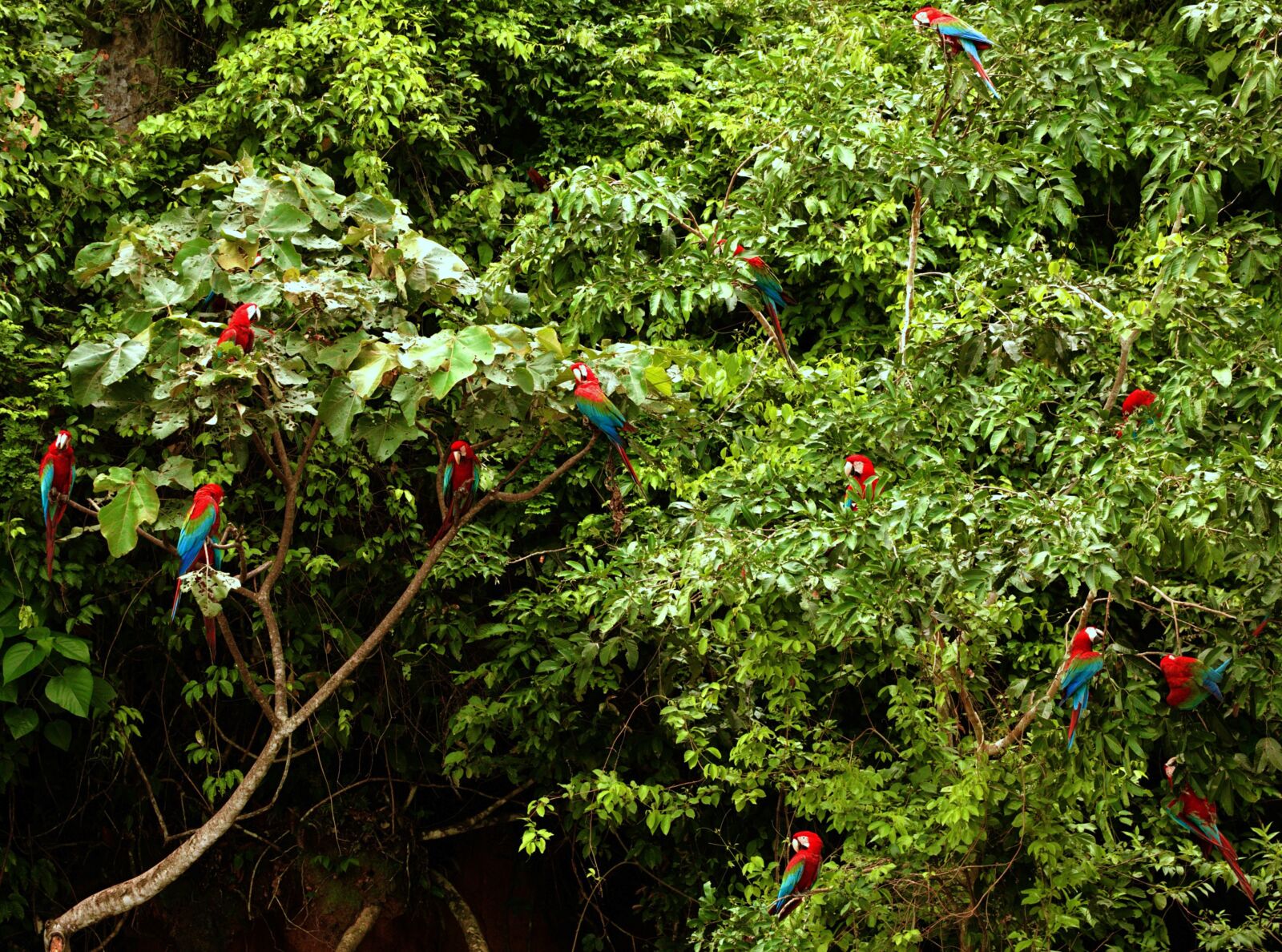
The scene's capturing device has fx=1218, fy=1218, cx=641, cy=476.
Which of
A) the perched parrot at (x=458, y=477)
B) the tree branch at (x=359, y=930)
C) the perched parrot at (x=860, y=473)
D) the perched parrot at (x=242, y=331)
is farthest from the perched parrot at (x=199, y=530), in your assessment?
the tree branch at (x=359, y=930)

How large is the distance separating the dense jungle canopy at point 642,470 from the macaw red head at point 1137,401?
0.08m

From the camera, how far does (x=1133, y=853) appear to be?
2254 mm

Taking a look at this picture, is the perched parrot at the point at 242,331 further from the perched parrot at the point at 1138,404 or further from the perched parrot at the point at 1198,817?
the perched parrot at the point at 1198,817

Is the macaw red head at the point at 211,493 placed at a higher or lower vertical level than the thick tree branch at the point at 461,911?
higher

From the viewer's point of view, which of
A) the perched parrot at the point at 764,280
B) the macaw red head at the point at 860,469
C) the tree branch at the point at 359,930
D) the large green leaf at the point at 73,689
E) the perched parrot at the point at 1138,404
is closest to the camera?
the macaw red head at the point at 860,469

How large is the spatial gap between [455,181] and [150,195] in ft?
3.09

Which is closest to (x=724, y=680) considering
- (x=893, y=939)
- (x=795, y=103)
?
Result: (x=893, y=939)

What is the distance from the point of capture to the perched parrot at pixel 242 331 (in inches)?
87.0

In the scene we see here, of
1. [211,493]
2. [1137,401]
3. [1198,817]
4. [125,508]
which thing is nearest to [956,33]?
[1137,401]

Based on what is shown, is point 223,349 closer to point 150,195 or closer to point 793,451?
point 793,451

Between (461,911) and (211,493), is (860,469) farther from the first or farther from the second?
(461,911)

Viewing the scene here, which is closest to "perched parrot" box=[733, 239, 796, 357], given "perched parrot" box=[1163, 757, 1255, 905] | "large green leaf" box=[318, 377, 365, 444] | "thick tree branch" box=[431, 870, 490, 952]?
"large green leaf" box=[318, 377, 365, 444]

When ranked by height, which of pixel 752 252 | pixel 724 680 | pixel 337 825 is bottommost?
pixel 337 825

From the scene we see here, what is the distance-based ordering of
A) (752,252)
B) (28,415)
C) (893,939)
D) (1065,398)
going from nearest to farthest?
Answer: (893,939) < (1065,398) < (752,252) < (28,415)
